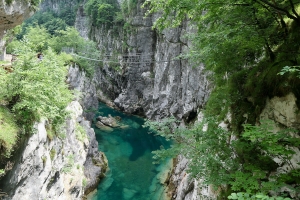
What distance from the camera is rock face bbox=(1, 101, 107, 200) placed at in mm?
5340

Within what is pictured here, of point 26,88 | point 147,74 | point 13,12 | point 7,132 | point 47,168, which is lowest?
point 47,168

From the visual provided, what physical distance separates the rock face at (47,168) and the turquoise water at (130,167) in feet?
11.0

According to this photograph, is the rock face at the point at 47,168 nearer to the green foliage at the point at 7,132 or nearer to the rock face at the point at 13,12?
the green foliage at the point at 7,132

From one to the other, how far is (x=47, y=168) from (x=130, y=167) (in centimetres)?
1032

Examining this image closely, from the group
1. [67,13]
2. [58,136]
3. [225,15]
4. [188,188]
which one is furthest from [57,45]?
A: [67,13]

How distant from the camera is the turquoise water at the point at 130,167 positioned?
1303 centimetres

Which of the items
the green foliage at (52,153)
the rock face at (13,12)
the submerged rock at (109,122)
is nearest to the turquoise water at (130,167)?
the submerged rock at (109,122)

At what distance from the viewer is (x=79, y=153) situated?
996 cm

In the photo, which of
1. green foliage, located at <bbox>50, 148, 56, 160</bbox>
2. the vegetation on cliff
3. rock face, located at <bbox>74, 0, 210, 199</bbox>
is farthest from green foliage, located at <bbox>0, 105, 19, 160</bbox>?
rock face, located at <bbox>74, 0, 210, 199</bbox>

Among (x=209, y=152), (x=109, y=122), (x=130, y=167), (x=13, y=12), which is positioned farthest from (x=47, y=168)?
(x=109, y=122)

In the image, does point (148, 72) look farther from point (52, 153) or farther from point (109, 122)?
point (52, 153)

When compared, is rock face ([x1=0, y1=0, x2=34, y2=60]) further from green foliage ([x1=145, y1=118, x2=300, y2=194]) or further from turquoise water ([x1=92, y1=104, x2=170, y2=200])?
turquoise water ([x1=92, y1=104, x2=170, y2=200])

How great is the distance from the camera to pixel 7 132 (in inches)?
201

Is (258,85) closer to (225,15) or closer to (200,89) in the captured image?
(225,15)
